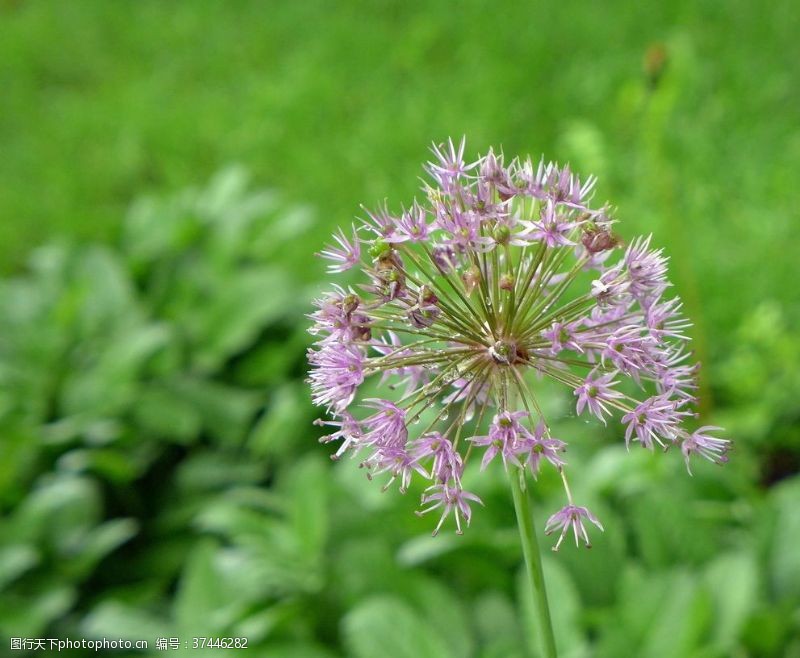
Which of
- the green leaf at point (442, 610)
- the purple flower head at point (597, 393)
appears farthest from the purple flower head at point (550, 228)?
the green leaf at point (442, 610)

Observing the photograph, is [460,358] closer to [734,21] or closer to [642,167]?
[642,167]

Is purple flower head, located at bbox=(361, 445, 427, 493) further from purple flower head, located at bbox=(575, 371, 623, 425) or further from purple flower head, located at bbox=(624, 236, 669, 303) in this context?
purple flower head, located at bbox=(624, 236, 669, 303)

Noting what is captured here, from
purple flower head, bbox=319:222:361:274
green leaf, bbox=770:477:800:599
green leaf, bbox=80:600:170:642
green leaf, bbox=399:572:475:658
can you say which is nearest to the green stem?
purple flower head, bbox=319:222:361:274

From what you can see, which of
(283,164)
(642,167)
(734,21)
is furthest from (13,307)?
(734,21)

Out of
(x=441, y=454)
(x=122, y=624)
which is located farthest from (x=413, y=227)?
(x=122, y=624)

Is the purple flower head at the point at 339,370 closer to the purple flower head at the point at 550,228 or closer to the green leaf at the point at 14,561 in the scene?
the purple flower head at the point at 550,228

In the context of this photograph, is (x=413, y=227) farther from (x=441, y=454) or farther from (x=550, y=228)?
(x=441, y=454)
